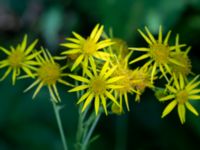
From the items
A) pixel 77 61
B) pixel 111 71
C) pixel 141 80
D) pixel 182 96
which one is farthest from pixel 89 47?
pixel 182 96

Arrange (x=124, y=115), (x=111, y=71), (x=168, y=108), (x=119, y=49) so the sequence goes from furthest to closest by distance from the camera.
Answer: (x=124, y=115) < (x=119, y=49) < (x=168, y=108) < (x=111, y=71)

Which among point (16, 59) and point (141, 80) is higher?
point (16, 59)

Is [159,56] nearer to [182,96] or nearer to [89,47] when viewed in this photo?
[182,96]

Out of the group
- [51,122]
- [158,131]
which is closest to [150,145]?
[158,131]

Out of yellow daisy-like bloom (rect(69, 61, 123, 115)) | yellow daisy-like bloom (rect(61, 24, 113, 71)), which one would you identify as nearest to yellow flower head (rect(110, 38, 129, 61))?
yellow daisy-like bloom (rect(61, 24, 113, 71))

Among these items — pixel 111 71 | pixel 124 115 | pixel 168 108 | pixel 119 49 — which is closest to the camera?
pixel 111 71
